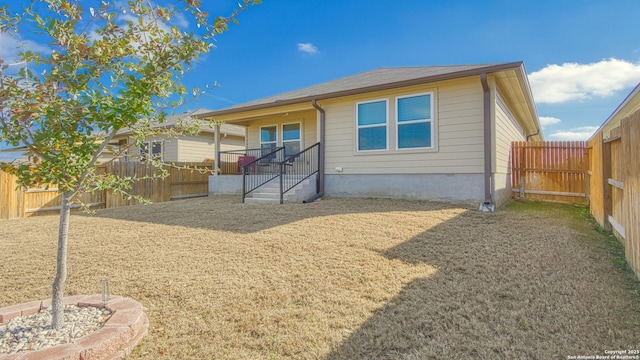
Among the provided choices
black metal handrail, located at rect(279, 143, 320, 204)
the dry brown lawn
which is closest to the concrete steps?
black metal handrail, located at rect(279, 143, 320, 204)

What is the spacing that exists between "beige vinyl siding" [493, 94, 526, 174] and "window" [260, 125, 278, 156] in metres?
7.54

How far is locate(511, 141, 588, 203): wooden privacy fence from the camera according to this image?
853 centimetres

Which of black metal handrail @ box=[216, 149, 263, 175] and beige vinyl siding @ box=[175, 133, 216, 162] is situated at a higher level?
beige vinyl siding @ box=[175, 133, 216, 162]

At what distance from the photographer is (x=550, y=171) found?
8727 millimetres

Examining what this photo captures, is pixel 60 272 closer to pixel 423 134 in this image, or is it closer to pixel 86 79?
pixel 86 79

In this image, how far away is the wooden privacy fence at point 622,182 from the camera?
309 centimetres

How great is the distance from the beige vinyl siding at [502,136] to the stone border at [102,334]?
276 inches

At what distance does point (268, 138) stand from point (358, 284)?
9.84 meters

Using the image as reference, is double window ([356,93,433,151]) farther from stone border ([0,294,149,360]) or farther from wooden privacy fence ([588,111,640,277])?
stone border ([0,294,149,360])

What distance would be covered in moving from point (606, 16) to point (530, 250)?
8.87 m

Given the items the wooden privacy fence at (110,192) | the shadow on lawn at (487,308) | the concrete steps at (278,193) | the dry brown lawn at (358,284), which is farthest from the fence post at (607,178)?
the wooden privacy fence at (110,192)

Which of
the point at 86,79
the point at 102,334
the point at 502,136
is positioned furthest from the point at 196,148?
the point at 102,334

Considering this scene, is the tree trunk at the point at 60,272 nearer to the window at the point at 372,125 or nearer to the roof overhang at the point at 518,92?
the window at the point at 372,125

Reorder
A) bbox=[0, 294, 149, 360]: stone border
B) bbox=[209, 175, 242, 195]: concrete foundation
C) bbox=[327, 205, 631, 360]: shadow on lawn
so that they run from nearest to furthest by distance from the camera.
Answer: bbox=[0, 294, 149, 360]: stone border, bbox=[327, 205, 631, 360]: shadow on lawn, bbox=[209, 175, 242, 195]: concrete foundation
